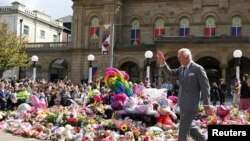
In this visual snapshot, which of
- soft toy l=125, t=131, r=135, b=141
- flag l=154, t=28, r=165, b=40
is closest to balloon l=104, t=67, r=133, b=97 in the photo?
soft toy l=125, t=131, r=135, b=141

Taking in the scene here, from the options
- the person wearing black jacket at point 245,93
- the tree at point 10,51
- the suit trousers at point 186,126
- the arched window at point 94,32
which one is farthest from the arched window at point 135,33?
the suit trousers at point 186,126

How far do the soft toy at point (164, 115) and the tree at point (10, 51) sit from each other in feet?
104

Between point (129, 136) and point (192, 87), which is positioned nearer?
point (192, 87)

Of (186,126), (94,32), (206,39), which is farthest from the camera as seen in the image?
(94,32)

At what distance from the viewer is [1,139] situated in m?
12.3

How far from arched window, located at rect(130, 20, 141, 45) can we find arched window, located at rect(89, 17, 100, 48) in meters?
3.43

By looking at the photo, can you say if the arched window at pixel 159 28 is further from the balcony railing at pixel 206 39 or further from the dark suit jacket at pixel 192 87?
the dark suit jacket at pixel 192 87

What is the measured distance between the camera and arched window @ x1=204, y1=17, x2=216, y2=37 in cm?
4272

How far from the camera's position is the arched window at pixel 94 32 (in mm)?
45531

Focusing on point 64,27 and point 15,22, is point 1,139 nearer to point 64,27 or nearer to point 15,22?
point 15,22

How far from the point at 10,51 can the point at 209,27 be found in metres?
19.1

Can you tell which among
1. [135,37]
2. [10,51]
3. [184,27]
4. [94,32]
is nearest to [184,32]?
[184,27]

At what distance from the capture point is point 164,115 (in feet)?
47.2

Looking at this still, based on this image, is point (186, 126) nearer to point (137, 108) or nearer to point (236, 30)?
point (137, 108)
